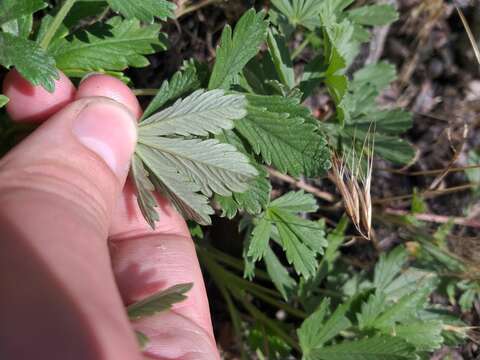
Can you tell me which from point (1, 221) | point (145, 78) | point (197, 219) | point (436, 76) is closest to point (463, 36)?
point (436, 76)

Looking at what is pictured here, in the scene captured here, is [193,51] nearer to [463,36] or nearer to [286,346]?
[286,346]

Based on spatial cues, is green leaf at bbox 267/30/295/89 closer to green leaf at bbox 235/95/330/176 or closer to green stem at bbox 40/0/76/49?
green leaf at bbox 235/95/330/176

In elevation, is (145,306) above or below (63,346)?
below

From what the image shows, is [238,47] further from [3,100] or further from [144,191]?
[3,100]

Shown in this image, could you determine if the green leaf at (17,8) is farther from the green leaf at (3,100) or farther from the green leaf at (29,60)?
the green leaf at (3,100)

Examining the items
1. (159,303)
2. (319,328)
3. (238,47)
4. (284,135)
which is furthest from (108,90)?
(319,328)

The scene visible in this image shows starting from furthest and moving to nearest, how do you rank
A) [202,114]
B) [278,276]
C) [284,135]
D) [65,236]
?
[278,276]
[284,135]
[202,114]
[65,236]
